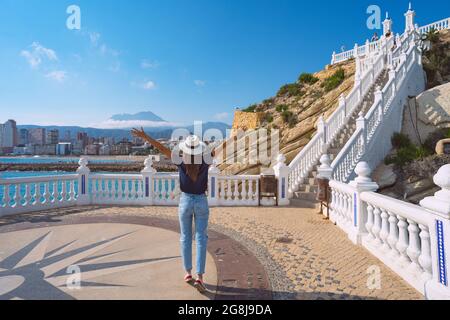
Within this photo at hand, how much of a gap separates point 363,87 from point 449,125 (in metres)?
4.66

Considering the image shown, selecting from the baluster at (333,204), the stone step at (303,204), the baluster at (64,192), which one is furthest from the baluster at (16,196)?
the baluster at (333,204)

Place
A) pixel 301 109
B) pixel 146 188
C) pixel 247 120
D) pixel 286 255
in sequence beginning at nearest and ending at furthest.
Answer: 1. pixel 286 255
2. pixel 146 188
3. pixel 301 109
4. pixel 247 120

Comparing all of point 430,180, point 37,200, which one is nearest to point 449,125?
point 430,180

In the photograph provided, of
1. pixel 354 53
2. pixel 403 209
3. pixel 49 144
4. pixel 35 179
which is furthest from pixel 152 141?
pixel 49 144

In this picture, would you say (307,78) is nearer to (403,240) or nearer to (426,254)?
(403,240)

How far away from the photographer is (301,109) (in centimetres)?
2231

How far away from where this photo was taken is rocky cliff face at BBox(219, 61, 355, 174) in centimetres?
1750

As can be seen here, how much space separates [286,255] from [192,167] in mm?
2676

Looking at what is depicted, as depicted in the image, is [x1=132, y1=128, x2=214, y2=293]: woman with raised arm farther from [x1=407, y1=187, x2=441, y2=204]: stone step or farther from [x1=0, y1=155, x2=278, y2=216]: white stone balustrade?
[x1=407, y1=187, x2=441, y2=204]: stone step

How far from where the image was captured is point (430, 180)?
1200 cm

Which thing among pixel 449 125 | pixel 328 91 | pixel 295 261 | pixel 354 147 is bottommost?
pixel 295 261

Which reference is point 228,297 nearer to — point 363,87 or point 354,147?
point 354,147

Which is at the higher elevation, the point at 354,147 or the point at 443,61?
the point at 443,61

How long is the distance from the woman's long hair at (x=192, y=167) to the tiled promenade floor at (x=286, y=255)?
1.55 m
